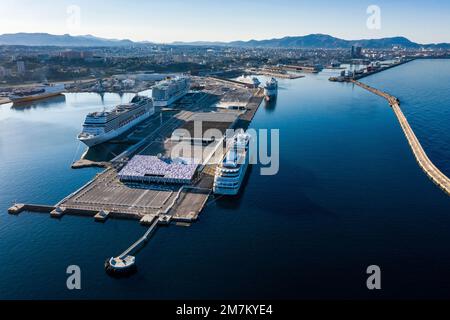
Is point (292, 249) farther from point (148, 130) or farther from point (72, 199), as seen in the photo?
point (148, 130)

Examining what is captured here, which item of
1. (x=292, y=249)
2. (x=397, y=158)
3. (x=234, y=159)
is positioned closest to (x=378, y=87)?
(x=397, y=158)

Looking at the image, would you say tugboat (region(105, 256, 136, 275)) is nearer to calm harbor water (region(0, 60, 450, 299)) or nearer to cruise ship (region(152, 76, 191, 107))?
calm harbor water (region(0, 60, 450, 299))

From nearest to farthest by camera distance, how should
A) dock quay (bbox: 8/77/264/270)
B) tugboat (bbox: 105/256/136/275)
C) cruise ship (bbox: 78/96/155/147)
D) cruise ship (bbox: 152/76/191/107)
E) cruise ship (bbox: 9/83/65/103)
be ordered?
tugboat (bbox: 105/256/136/275) < dock quay (bbox: 8/77/264/270) < cruise ship (bbox: 78/96/155/147) < cruise ship (bbox: 152/76/191/107) < cruise ship (bbox: 9/83/65/103)

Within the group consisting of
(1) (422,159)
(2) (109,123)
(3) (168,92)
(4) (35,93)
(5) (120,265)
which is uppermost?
(4) (35,93)

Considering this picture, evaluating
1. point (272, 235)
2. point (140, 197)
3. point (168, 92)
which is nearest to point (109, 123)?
point (140, 197)

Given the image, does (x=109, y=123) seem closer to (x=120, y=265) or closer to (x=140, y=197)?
(x=140, y=197)

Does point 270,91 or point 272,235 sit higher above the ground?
point 270,91

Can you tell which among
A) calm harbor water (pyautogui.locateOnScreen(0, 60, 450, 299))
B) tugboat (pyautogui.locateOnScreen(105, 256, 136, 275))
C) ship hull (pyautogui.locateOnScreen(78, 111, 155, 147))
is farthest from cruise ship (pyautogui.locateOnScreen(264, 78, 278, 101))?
tugboat (pyautogui.locateOnScreen(105, 256, 136, 275))

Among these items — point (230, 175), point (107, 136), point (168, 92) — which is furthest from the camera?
point (168, 92)
